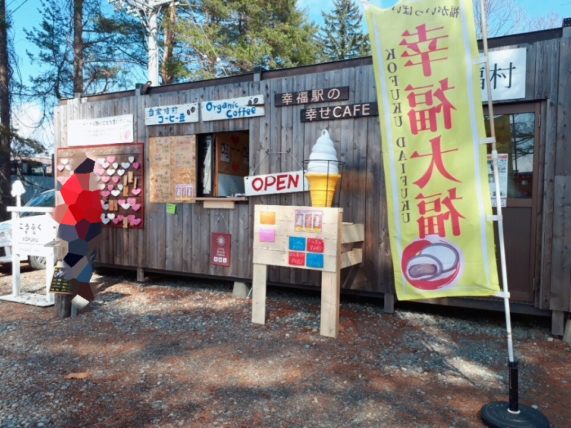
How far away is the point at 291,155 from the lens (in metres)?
5.17

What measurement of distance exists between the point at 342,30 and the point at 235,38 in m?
13.4

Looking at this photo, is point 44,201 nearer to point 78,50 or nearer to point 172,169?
point 172,169

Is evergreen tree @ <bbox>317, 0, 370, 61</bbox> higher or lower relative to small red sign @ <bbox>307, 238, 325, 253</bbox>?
higher

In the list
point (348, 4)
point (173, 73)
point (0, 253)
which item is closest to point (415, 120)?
point (0, 253)

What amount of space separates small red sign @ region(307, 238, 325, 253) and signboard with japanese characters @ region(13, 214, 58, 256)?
308cm

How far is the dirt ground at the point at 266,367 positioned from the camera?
105 inches

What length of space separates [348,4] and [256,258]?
2675 cm

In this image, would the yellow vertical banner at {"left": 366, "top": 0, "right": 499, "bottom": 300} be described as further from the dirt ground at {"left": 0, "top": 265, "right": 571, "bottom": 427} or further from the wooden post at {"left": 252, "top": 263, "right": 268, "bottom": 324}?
the wooden post at {"left": 252, "top": 263, "right": 268, "bottom": 324}

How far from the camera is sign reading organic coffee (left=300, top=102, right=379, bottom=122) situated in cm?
468

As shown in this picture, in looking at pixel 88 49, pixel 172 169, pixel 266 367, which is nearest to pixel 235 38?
pixel 88 49

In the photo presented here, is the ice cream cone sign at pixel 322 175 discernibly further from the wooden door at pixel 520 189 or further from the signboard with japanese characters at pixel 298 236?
the wooden door at pixel 520 189

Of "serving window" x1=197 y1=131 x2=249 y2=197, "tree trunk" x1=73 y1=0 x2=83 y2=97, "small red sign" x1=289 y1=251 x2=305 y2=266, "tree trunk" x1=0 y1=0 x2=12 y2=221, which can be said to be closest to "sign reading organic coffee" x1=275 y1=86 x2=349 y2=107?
"serving window" x1=197 y1=131 x2=249 y2=197

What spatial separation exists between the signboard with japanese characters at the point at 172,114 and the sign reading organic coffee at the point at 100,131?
378mm

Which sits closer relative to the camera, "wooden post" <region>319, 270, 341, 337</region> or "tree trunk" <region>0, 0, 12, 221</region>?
"wooden post" <region>319, 270, 341, 337</region>
